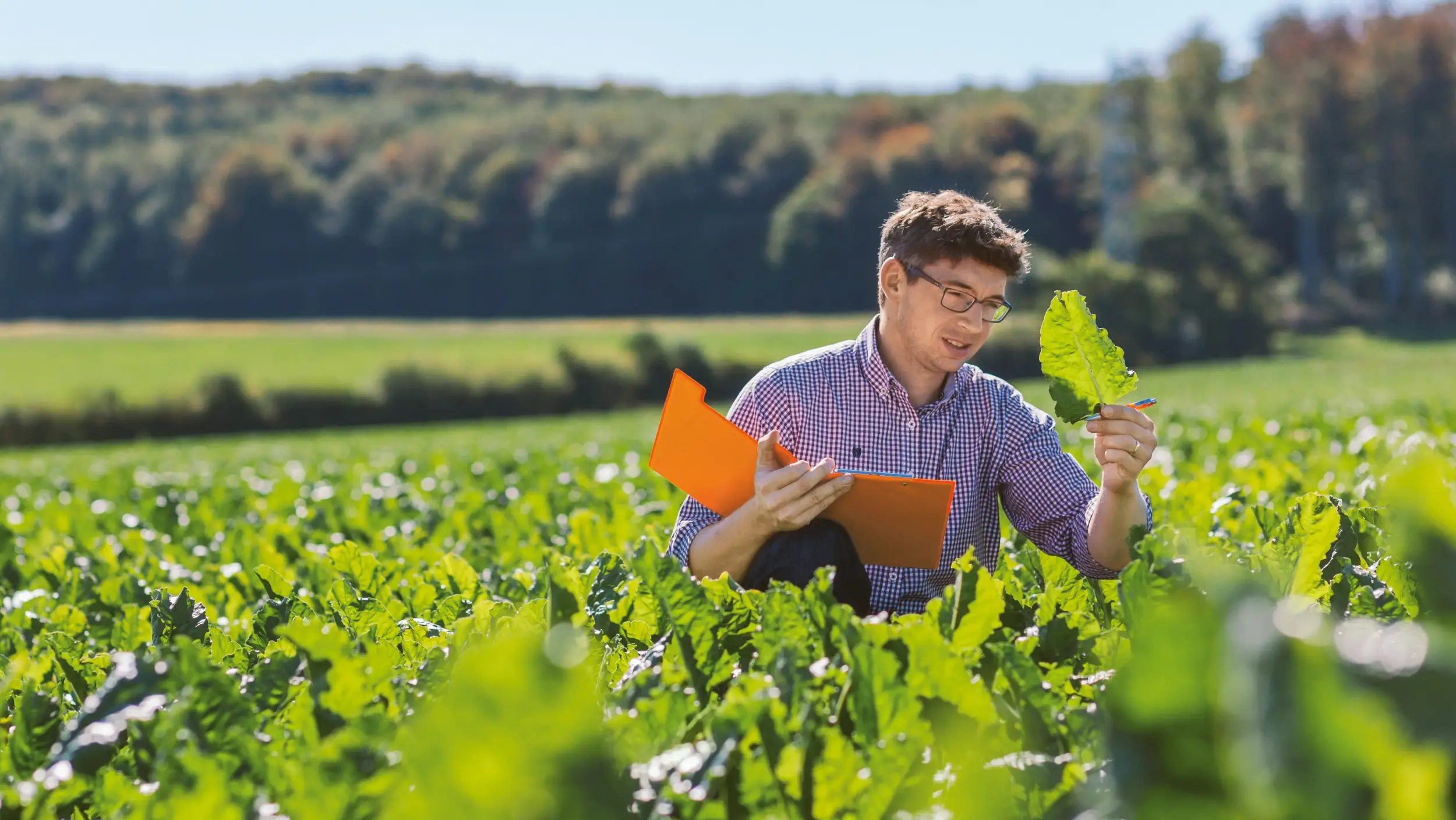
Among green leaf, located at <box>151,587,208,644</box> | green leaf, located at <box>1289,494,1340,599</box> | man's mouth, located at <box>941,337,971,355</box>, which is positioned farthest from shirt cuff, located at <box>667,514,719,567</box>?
green leaf, located at <box>1289,494,1340,599</box>

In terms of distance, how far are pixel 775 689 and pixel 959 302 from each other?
194cm

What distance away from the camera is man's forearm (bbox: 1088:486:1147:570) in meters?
3.00

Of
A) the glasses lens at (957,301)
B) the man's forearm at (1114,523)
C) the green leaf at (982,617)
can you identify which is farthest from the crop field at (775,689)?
the glasses lens at (957,301)

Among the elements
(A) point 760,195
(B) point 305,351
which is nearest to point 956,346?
(B) point 305,351

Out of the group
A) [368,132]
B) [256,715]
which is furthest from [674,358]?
[368,132]

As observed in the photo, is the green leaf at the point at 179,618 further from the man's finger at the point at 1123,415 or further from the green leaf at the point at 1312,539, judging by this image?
the green leaf at the point at 1312,539

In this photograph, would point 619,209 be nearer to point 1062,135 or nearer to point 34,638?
point 1062,135

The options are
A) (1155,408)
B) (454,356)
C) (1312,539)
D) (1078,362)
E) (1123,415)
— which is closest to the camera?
(1312,539)

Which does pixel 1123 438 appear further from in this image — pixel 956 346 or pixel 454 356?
pixel 454 356

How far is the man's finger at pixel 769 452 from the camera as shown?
2.93 m

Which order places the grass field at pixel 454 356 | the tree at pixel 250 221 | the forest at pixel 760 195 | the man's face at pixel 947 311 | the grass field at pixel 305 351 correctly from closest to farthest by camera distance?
the man's face at pixel 947 311 < the grass field at pixel 454 356 < the grass field at pixel 305 351 < the forest at pixel 760 195 < the tree at pixel 250 221

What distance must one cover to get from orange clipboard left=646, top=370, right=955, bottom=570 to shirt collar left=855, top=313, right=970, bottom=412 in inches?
22.4

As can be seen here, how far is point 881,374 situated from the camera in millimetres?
3600

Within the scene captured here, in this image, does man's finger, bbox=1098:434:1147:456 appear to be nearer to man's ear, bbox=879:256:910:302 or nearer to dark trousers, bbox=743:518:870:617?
dark trousers, bbox=743:518:870:617
